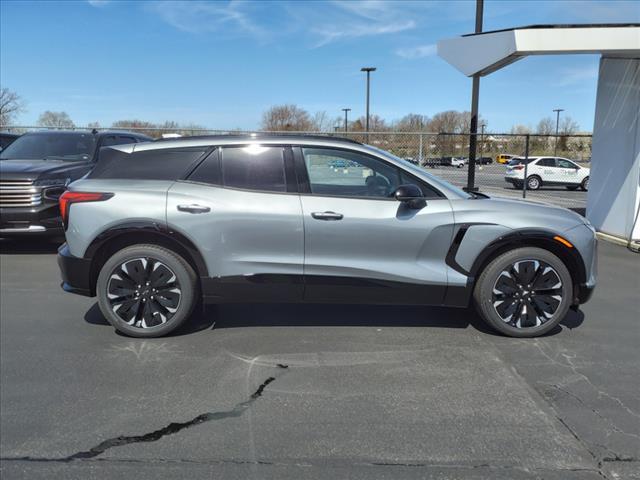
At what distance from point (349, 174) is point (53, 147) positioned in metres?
6.69

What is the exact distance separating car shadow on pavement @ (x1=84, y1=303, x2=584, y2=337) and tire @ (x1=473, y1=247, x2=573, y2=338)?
22 cm

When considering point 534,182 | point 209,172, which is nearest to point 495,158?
point 534,182

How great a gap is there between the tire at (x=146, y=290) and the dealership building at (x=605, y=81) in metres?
6.69

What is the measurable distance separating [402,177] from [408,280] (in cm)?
91

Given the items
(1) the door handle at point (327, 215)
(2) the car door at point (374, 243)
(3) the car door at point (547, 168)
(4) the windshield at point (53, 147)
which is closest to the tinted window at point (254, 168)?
(2) the car door at point (374, 243)

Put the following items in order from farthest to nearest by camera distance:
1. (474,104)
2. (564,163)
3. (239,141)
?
(564,163), (474,104), (239,141)

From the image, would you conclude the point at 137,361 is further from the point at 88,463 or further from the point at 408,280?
the point at 408,280

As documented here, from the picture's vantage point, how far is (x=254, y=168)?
450cm

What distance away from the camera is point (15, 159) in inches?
340

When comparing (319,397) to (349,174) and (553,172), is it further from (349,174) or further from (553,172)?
(553,172)

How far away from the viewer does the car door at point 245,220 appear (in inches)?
171

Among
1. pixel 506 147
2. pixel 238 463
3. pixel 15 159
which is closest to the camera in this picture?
pixel 238 463

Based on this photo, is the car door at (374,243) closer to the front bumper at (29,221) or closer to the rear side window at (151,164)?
the rear side window at (151,164)

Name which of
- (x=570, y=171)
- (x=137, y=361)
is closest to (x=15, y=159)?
(x=137, y=361)
